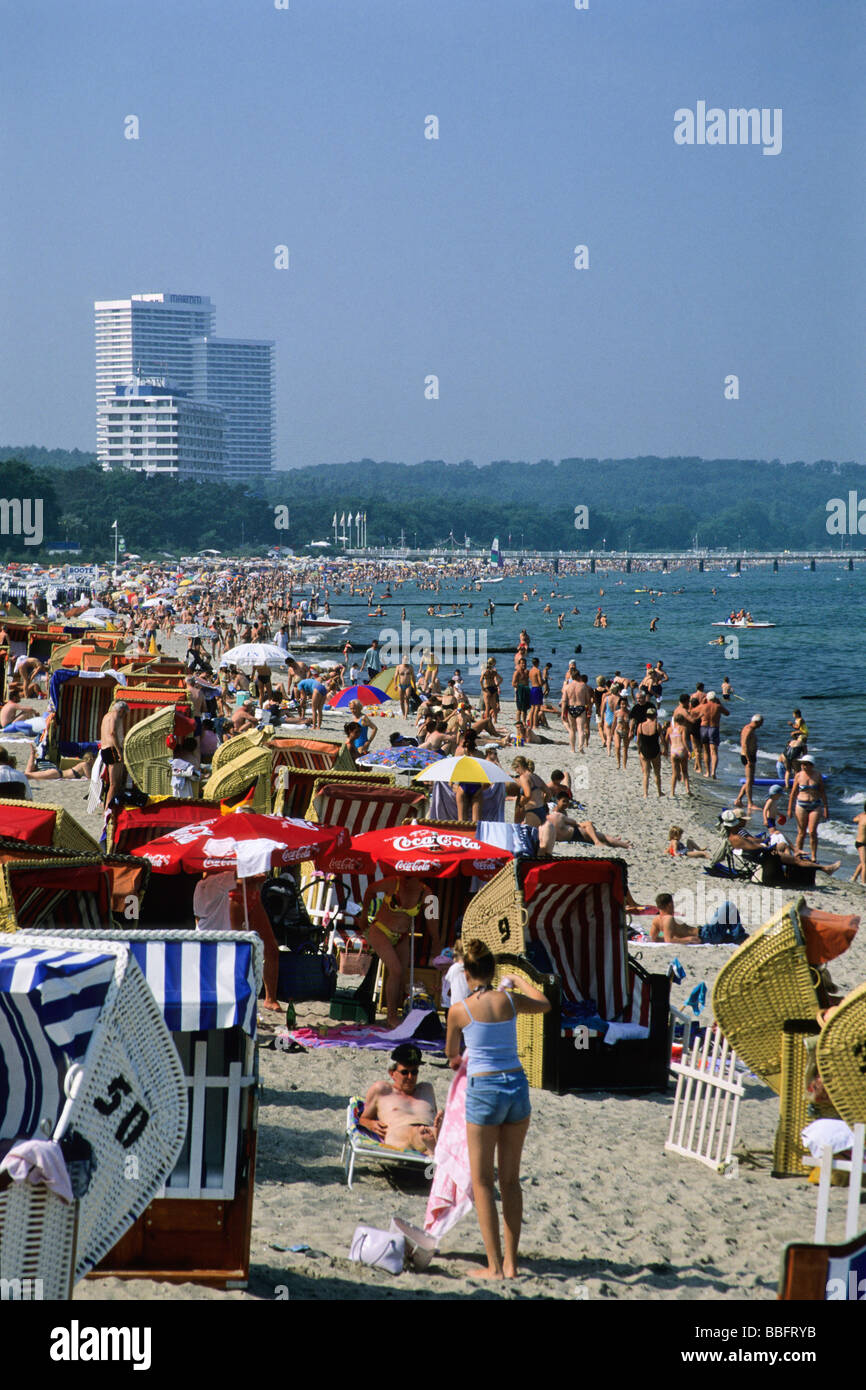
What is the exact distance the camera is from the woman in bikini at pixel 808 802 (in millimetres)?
16547

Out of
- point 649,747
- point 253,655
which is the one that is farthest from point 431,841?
point 253,655

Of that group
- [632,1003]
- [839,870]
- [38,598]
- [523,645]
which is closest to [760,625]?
[38,598]

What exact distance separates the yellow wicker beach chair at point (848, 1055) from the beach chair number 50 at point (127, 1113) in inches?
111

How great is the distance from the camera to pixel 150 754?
47.9ft

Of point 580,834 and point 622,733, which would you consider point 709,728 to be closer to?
point 622,733

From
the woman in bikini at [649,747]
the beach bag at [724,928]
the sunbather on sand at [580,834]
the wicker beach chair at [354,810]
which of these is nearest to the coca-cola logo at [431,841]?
the wicker beach chair at [354,810]

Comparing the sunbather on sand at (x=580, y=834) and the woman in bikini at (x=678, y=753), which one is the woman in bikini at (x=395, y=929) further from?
the woman in bikini at (x=678, y=753)

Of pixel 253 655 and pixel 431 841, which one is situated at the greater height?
pixel 253 655

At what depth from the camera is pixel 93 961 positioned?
384cm

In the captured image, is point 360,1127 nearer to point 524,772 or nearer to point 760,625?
point 524,772

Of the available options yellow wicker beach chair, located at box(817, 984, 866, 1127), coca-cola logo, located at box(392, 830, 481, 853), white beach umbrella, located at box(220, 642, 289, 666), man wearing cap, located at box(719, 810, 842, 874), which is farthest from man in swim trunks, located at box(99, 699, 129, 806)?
yellow wicker beach chair, located at box(817, 984, 866, 1127)

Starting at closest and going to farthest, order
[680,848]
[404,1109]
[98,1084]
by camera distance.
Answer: [98,1084], [404,1109], [680,848]

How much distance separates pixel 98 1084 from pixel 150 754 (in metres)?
11.1
